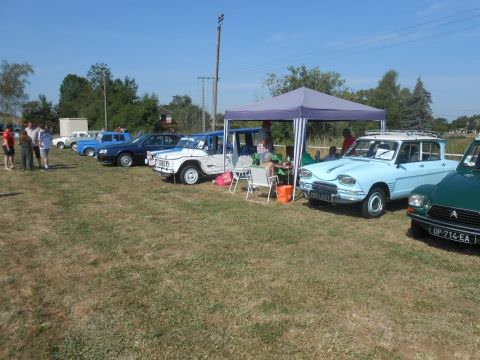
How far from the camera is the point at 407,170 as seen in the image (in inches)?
321

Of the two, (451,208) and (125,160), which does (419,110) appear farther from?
(451,208)

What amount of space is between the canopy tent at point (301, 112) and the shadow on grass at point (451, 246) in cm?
357

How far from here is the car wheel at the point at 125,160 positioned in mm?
17062

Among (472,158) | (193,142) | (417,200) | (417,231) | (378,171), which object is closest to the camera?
(417,200)

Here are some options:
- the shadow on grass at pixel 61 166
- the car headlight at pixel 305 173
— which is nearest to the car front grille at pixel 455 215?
the car headlight at pixel 305 173

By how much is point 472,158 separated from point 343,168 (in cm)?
225

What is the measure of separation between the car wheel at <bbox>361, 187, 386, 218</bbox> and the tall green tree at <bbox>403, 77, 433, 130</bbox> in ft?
151

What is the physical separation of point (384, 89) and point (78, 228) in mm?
73612

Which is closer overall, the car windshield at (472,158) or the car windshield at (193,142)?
the car windshield at (472,158)

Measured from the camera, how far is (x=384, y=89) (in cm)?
7256

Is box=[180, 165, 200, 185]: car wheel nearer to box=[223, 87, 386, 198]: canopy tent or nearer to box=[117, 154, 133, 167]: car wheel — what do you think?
box=[223, 87, 386, 198]: canopy tent

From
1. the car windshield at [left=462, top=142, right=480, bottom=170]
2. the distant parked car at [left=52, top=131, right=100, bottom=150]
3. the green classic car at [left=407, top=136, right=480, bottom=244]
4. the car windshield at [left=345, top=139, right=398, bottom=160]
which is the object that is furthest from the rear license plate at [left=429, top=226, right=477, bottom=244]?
the distant parked car at [left=52, top=131, right=100, bottom=150]

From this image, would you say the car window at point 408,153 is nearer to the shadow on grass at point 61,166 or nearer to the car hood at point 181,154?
the car hood at point 181,154

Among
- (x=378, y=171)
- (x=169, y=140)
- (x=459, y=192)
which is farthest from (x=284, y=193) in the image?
(x=169, y=140)
